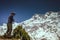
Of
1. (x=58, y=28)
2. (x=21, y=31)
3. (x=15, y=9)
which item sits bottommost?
(x=21, y=31)

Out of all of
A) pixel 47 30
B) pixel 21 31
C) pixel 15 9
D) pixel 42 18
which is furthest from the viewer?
pixel 47 30

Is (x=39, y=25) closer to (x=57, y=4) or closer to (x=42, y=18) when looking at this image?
(x=42, y=18)

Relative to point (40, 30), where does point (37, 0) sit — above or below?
above

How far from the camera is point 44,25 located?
5770mm

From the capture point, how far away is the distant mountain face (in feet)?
17.2

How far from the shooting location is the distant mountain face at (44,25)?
206 inches

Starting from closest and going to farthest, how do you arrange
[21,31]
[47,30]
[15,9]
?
[21,31], [15,9], [47,30]

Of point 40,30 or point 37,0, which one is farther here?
point 40,30

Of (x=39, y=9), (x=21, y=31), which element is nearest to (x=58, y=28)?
(x=39, y=9)

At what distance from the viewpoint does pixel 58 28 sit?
5445mm

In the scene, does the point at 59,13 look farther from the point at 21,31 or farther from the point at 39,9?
the point at 21,31

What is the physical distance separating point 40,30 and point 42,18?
18.4 inches

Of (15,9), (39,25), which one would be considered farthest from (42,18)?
(15,9)

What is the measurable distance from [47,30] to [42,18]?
0.59 meters
